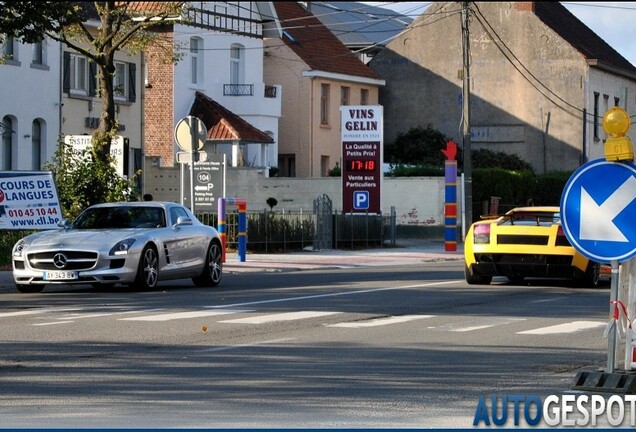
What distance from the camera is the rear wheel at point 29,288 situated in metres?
21.3

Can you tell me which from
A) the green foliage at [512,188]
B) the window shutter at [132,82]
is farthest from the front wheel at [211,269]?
the green foliage at [512,188]

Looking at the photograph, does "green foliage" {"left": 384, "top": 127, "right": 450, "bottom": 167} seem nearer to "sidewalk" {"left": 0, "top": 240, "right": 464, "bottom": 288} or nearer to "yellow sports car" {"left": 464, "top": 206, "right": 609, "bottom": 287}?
"sidewalk" {"left": 0, "top": 240, "right": 464, "bottom": 288}

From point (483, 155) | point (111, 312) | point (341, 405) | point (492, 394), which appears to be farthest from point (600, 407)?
point (483, 155)

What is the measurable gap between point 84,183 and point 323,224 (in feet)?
30.2

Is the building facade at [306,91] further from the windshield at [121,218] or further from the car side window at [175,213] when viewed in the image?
the windshield at [121,218]

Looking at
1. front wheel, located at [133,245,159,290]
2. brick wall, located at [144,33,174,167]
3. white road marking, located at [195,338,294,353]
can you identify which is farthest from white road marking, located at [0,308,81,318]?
brick wall, located at [144,33,174,167]

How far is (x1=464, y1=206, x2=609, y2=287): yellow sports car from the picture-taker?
2195 centimetres

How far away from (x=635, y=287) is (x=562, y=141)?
53.4 meters

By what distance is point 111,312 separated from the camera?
17422mm

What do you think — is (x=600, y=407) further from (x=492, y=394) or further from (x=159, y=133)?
(x=159, y=133)

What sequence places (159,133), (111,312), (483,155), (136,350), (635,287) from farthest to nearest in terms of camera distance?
(483,155) → (159,133) → (111,312) → (136,350) → (635,287)

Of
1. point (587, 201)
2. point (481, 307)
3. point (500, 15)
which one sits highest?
point (500, 15)

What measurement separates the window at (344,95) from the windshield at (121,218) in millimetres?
40348

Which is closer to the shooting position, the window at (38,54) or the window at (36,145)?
the window at (38,54)
